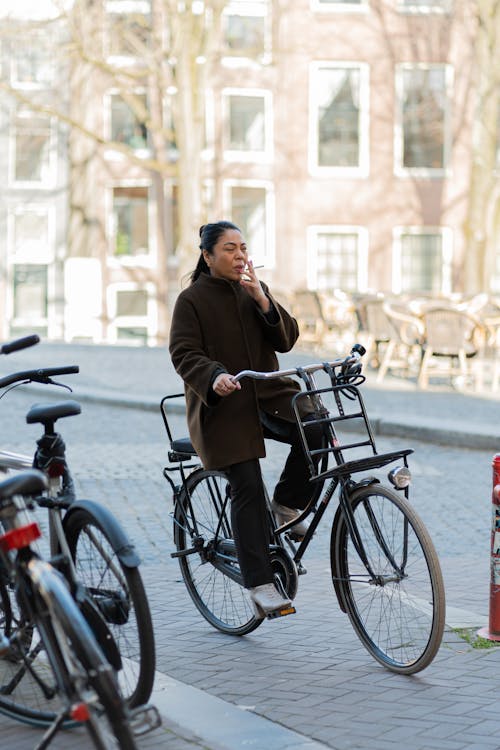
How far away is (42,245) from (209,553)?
32.9m

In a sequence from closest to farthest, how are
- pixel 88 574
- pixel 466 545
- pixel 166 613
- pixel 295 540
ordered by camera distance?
pixel 88 574 < pixel 295 540 < pixel 166 613 < pixel 466 545

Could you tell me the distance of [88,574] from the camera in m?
4.03

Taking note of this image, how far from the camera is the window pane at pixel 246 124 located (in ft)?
119

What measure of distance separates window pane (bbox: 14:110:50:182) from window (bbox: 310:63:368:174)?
754cm

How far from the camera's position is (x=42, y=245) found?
37.7 metres

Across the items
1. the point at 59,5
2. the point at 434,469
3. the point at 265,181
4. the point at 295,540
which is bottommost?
the point at 434,469

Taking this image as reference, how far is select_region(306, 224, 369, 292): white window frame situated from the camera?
35.8 metres

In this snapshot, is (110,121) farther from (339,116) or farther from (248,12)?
(339,116)

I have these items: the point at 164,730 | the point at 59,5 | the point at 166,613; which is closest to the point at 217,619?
the point at 166,613

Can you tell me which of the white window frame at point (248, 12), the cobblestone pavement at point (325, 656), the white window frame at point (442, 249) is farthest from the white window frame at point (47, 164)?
the cobblestone pavement at point (325, 656)

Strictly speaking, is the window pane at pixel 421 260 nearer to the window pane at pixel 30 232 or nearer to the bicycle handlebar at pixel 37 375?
the window pane at pixel 30 232

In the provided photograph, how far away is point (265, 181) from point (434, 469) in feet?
86.4

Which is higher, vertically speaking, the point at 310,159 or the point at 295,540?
the point at 310,159

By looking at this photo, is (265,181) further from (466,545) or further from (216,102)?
(466,545)
